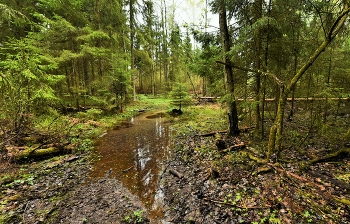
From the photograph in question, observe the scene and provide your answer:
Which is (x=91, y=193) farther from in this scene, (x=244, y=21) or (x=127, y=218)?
(x=244, y=21)

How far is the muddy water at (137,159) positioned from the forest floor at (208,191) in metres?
0.30

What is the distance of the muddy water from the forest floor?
298 mm

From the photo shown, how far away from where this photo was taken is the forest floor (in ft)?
11.0

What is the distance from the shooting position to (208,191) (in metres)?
4.20

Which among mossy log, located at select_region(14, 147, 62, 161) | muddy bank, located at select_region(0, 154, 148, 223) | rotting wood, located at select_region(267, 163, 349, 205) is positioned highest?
mossy log, located at select_region(14, 147, 62, 161)

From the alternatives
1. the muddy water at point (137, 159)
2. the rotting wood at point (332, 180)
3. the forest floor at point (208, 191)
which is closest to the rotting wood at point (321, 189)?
the forest floor at point (208, 191)

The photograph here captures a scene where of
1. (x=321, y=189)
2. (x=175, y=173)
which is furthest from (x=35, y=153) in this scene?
(x=321, y=189)

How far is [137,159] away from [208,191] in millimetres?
3520

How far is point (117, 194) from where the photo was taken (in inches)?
180

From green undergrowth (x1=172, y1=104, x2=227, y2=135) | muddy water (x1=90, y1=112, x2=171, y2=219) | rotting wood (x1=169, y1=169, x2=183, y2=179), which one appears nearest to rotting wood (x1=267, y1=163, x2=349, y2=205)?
rotting wood (x1=169, y1=169, x2=183, y2=179)

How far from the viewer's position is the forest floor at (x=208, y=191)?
3.34m

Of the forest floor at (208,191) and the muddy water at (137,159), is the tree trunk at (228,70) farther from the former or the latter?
the muddy water at (137,159)

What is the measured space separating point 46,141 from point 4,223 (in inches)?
150

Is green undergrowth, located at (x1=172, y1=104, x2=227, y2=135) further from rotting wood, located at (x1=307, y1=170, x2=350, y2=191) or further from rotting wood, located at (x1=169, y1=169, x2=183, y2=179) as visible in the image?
rotting wood, located at (x1=307, y1=170, x2=350, y2=191)
